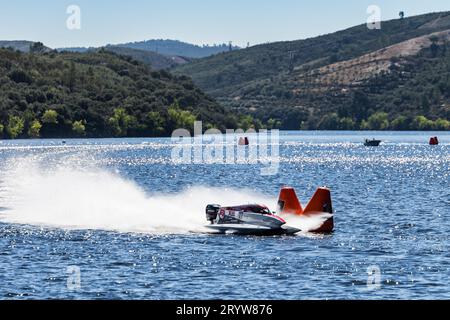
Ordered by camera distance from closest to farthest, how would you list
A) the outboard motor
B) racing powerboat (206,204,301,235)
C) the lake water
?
the lake water, racing powerboat (206,204,301,235), the outboard motor

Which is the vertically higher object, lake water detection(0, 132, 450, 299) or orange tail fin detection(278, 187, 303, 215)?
orange tail fin detection(278, 187, 303, 215)

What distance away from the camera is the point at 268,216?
6525 centimetres

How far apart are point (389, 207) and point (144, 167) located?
10063cm

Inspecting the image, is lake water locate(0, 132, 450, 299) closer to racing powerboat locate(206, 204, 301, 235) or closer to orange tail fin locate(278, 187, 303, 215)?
racing powerboat locate(206, 204, 301, 235)

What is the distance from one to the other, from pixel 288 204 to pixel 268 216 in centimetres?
415

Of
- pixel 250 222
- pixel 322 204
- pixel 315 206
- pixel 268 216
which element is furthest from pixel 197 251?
pixel 322 204

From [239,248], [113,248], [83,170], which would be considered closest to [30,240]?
[113,248]

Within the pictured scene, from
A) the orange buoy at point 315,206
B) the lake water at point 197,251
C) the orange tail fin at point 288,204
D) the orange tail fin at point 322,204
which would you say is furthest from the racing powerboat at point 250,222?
the orange tail fin at point 322,204

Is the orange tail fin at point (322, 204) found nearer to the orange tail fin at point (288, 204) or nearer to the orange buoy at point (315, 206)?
the orange buoy at point (315, 206)

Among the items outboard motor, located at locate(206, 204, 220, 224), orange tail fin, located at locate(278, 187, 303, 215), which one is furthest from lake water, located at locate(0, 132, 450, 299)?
orange tail fin, located at locate(278, 187, 303, 215)

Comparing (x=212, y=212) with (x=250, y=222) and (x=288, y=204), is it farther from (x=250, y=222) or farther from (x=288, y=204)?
(x=288, y=204)

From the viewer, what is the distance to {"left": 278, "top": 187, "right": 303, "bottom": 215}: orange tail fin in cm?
6888

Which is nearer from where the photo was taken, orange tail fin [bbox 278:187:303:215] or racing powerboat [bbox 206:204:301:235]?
racing powerboat [bbox 206:204:301:235]
